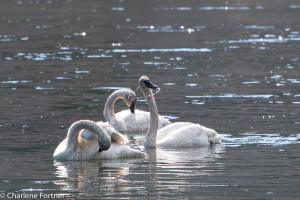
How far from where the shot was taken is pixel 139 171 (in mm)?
14680

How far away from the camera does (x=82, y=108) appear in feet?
70.3

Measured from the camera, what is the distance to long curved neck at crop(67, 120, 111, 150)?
15367mm

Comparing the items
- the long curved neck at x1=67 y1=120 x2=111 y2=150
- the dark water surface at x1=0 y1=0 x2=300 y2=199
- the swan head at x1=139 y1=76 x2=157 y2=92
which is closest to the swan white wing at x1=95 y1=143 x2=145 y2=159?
the dark water surface at x1=0 y1=0 x2=300 y2=199

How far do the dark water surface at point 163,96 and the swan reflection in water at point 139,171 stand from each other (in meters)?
0.02

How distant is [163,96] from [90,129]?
8029 millimetres

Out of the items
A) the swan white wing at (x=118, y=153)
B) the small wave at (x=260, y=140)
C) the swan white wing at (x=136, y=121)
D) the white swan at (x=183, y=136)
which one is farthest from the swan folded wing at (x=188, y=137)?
the swan white wing at (x=136, y=121)

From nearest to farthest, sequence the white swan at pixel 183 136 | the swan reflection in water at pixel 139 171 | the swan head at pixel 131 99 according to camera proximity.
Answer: the swan reflection in water at pixel 139 171 → the white swan at pixel 183 136 → the swan head at pixel 131 99

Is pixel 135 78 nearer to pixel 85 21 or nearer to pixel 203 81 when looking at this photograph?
pixel 203 81

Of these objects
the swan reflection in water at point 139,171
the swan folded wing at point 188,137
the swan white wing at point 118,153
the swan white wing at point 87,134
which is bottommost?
the swan reflection in water at point 139,171

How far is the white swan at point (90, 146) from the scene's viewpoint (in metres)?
15.4

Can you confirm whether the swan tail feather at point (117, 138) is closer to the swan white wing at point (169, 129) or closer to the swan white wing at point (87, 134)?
the swan white wing at point (87, 134)

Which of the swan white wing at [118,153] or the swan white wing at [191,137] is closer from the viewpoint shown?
the swan white wing at [118,153]

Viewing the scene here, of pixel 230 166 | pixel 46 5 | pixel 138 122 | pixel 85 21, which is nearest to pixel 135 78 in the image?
pixel 138 122

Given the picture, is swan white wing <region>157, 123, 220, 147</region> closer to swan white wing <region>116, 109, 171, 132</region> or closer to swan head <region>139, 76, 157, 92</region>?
swan head <region>139, 76, 157, 92</region>
